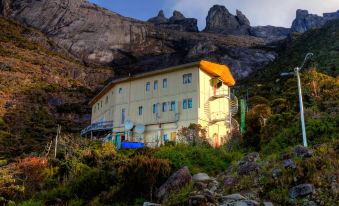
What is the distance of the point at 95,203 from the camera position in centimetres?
2061

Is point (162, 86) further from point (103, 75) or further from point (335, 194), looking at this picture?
point (103, 75)

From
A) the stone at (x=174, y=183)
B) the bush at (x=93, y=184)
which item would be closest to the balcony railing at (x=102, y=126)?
the bush at (x=93, y=184)

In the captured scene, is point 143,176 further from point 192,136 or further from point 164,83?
point 164,83

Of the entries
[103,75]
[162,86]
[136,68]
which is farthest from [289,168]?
[136,68]

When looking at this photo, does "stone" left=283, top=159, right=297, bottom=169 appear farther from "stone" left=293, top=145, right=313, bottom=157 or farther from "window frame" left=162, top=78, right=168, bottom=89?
"window frame" left=162, top=78, right=168, bottom=89

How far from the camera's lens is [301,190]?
14.8m

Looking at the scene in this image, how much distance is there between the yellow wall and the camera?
38594 mm

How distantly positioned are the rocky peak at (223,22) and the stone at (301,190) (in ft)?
537

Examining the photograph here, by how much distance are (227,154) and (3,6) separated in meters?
124

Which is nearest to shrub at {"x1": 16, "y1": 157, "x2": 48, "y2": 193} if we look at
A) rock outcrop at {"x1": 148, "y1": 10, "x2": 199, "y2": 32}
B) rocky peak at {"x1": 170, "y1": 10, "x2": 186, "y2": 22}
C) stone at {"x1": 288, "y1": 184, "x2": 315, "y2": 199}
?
stone at {"x1": 288, "y1": 184, "x2": 315, "y2": 199}

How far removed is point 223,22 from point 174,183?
6715 inches

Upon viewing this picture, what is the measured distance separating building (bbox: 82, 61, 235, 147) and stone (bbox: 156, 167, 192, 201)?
17.4m

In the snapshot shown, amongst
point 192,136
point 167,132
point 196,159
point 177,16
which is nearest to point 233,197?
point 196,159

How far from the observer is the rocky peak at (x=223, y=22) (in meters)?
179
